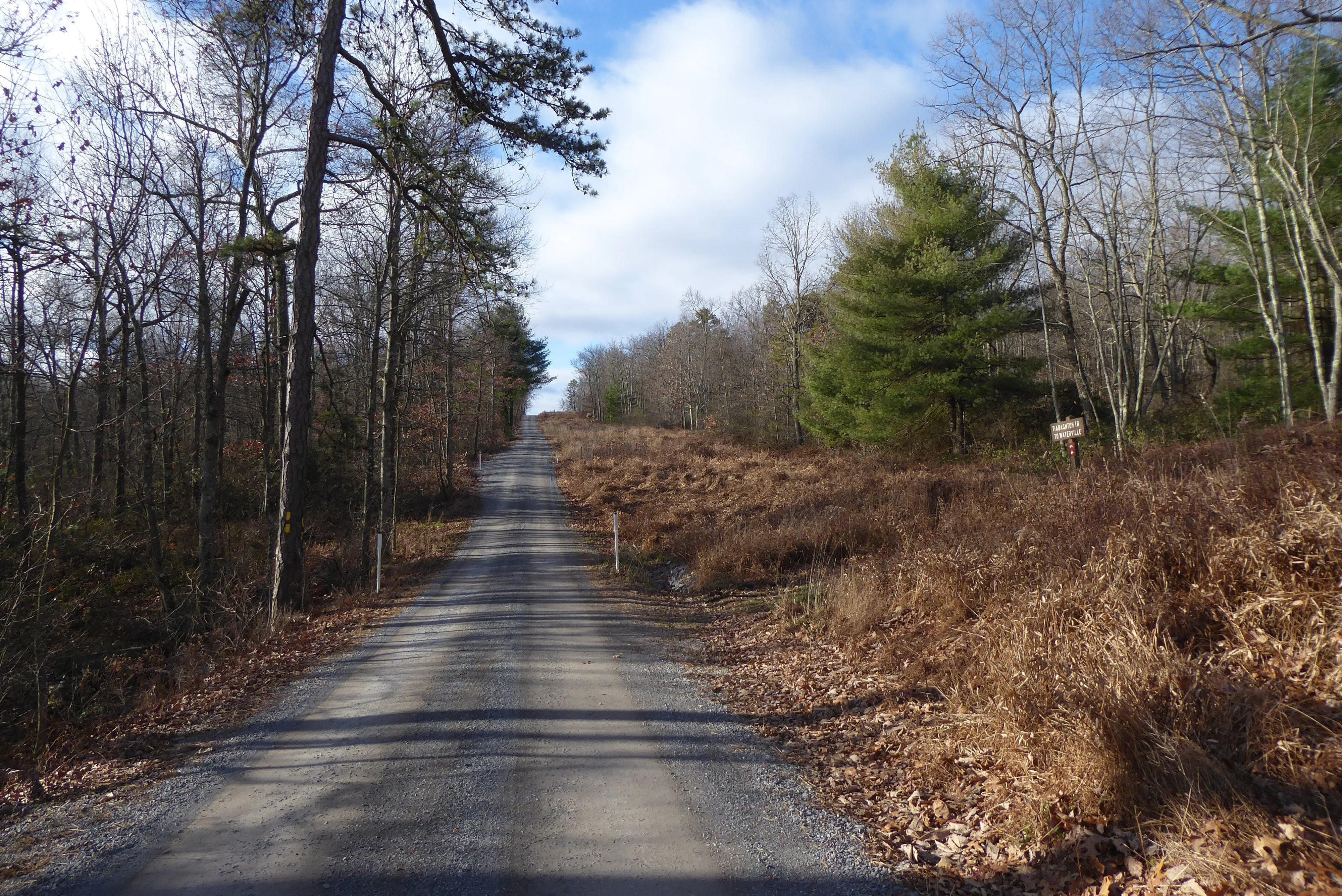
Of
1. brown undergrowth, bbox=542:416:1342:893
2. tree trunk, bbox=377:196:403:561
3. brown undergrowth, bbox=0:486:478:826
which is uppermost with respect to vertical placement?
tree trunk, bbox=377:196:403:561

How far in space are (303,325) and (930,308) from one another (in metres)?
16.9

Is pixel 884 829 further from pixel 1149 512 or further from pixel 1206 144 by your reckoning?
pixel 1206 144

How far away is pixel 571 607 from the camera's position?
1052cm

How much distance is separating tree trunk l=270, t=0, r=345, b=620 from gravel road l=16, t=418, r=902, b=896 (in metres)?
3.70

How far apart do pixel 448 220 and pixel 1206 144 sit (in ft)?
52.3

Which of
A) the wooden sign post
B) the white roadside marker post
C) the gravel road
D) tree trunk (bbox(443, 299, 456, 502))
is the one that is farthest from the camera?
tree trunk (bbox(443, 299, 456, 502))

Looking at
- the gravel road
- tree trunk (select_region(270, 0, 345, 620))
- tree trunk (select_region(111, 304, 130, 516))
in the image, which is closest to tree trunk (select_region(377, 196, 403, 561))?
tree trunk (select_region(270, 0, 345, 620))

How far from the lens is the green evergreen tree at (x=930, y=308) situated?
19281 mm

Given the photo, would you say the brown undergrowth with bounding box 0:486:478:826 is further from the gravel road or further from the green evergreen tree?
the green evergreen tree

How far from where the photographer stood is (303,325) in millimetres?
10094

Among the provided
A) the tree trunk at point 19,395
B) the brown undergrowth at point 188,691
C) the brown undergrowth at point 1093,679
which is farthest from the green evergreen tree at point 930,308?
the tree trunk at point 19,395

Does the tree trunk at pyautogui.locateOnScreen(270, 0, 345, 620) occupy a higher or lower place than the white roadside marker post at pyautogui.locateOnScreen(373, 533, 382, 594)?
higher

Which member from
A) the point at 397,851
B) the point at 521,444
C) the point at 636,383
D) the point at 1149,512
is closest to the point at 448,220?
the point at 397,851

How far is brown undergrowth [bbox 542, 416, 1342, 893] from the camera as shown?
3316 mm
